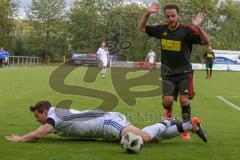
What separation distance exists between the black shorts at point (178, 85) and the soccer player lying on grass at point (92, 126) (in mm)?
818

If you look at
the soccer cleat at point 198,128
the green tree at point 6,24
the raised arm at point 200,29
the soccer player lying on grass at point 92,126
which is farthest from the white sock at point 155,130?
the green tree at point 6,24

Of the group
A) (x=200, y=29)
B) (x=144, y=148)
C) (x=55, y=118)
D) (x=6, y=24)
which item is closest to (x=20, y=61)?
(x=6, y=24)

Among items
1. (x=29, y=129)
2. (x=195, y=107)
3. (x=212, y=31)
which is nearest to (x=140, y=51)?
(x=212, y=31)

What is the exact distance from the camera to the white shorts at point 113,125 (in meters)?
8.41

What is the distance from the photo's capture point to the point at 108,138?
873 cm

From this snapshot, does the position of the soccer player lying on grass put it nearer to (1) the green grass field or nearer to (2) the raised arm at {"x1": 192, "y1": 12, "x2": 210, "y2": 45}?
(1) the green grass field

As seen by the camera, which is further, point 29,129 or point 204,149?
point 29,129

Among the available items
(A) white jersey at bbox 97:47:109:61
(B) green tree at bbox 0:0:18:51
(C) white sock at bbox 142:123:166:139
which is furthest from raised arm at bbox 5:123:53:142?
(B) green tree at bbox 0:0:18:51

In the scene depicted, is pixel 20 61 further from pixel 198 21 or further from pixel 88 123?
pixel 88 123

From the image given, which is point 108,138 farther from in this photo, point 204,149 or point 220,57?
point 220,57

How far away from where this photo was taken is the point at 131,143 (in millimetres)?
7684

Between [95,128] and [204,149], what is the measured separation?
163 cm

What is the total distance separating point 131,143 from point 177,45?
7.69 ft

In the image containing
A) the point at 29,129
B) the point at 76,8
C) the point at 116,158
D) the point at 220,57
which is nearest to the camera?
the point at 116,158
